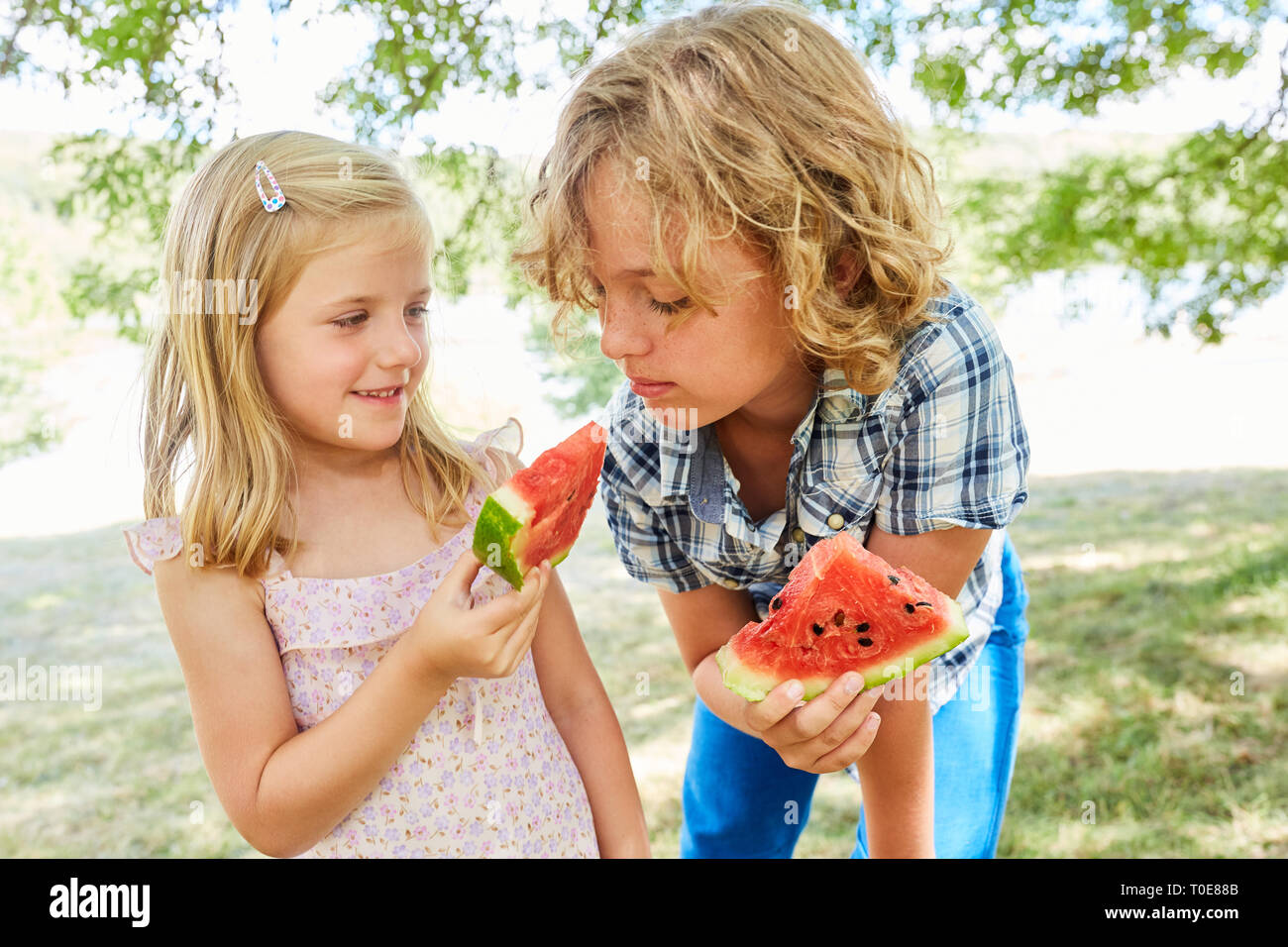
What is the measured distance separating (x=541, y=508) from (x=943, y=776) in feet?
4.53

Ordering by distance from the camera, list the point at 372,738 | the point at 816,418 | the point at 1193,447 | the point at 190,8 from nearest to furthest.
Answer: the point at 372,738 → the point at 816,418 → the point at 190,8 → the point at 1193,447

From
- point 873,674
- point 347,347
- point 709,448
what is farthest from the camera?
point 709,448

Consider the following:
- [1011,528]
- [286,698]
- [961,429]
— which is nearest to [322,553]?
[286,698]

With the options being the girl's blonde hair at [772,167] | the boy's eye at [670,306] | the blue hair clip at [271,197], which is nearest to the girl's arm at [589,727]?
the boy's eye at [670,306]

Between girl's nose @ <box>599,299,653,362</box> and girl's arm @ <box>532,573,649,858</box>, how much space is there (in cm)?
69

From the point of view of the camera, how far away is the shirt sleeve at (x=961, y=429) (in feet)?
7.10

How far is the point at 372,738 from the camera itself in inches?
79.8

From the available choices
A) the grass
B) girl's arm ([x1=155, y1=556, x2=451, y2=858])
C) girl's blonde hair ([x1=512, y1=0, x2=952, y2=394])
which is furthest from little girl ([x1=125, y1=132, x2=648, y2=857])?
the grass

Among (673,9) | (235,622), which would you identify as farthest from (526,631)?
(673,9)

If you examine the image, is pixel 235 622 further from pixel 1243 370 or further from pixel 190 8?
pixel 1243 370

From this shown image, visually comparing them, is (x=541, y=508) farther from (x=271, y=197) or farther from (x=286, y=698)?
(x=271, y=197)

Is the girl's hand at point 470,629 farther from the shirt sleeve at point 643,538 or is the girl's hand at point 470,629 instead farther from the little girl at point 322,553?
the shirt sleeve at point 643,538

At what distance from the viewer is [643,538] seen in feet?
8.37
